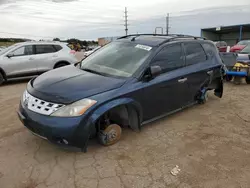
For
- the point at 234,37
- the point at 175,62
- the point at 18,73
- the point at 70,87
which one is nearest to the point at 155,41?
A: the point at 175,62

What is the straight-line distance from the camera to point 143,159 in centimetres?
327

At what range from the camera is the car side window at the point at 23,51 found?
28.8ft

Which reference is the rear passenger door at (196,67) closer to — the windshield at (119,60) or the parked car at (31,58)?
the windshield at (119,60)

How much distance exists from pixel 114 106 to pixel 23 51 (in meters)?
6.99

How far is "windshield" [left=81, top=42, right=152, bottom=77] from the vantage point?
12.5 ft

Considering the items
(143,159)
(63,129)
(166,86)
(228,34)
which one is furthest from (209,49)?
(228,34)

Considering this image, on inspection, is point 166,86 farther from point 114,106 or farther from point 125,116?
point 114,106

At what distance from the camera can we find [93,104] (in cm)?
308

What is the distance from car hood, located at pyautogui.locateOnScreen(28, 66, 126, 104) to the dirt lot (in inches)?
34.1

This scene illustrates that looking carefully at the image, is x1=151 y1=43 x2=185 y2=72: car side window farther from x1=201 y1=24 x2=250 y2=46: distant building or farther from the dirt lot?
x1=201 y1=24 x2=250 y2=46: distant building

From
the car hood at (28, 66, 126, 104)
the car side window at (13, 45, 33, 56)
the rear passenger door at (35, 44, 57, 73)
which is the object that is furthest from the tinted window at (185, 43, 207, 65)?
the car side window at (13, 45, 33, 56)

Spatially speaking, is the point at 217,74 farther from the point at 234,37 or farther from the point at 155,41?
the point at 234,37

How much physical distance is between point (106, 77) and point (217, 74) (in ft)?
10.2

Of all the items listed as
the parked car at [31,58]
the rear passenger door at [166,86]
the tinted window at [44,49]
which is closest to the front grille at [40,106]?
the rear passenger door at [166,86]
